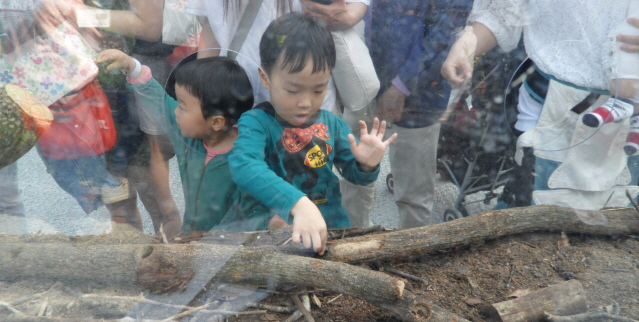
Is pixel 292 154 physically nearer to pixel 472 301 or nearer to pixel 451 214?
pixel 472 301

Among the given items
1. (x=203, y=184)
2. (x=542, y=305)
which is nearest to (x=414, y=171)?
(x=542, y=305)

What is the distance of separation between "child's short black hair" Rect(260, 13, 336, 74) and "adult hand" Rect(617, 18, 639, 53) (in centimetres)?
102

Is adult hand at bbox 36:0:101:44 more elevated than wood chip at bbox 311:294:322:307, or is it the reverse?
adult hand at bbox 36:0:101:44

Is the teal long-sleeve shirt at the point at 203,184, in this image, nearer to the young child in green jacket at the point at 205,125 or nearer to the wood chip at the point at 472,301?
the young child in green jacket at the point at 205,125

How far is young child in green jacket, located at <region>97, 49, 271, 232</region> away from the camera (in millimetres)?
1302

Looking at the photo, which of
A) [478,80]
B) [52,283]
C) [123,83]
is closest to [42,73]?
[123,83]

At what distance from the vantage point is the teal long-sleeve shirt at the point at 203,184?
1.39m

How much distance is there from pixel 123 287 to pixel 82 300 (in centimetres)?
10

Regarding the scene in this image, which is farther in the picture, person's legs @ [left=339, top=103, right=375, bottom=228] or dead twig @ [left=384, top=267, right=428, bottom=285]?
person's legs @ [left=339, top=103, right=375, bottom=228]

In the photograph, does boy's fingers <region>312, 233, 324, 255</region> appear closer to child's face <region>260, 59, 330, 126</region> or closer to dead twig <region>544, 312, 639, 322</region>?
child's face <region>260, 59, 330, 126</region>

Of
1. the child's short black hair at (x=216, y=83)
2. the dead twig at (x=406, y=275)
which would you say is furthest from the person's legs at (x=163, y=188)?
the dead twig at (x=406, y=275)

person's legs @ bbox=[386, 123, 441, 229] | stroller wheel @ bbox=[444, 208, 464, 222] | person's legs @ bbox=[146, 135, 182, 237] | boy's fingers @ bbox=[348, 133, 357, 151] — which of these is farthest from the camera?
stroller wheel @ bbox=[444, 208, 464, 222]

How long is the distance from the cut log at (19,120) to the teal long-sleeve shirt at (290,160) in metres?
0.60

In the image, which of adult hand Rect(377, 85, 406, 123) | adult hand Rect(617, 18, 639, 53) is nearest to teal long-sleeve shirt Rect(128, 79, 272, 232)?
adult hand Rect(377, 85, 406, 123)
